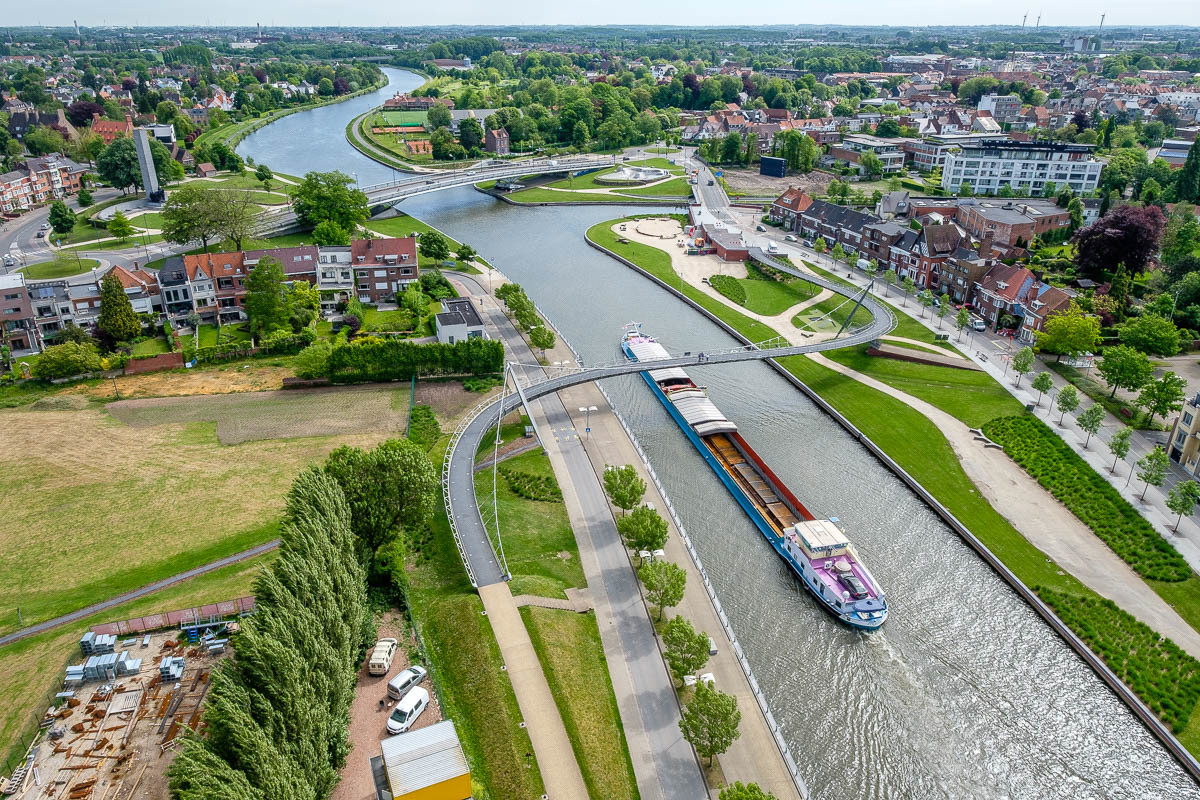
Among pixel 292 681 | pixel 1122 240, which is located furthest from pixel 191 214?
pixel 1122 240

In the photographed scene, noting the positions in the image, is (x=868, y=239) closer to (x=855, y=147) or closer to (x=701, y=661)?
(x=855, y=147)

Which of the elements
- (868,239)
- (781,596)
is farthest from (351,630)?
(868,239)

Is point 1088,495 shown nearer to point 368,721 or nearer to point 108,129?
point 368,721

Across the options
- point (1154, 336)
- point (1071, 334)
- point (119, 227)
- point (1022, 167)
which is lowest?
point (1154, 336)

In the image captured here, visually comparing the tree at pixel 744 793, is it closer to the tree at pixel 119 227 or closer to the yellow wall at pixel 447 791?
the yellow wall at pixel 447 791

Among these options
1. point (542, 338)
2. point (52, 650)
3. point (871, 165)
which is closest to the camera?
point (52, 650)

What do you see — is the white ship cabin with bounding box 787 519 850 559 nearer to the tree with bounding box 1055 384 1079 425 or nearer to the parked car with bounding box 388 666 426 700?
the parked car with bounding box 388 666 426 700

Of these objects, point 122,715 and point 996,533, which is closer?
point 122,715
